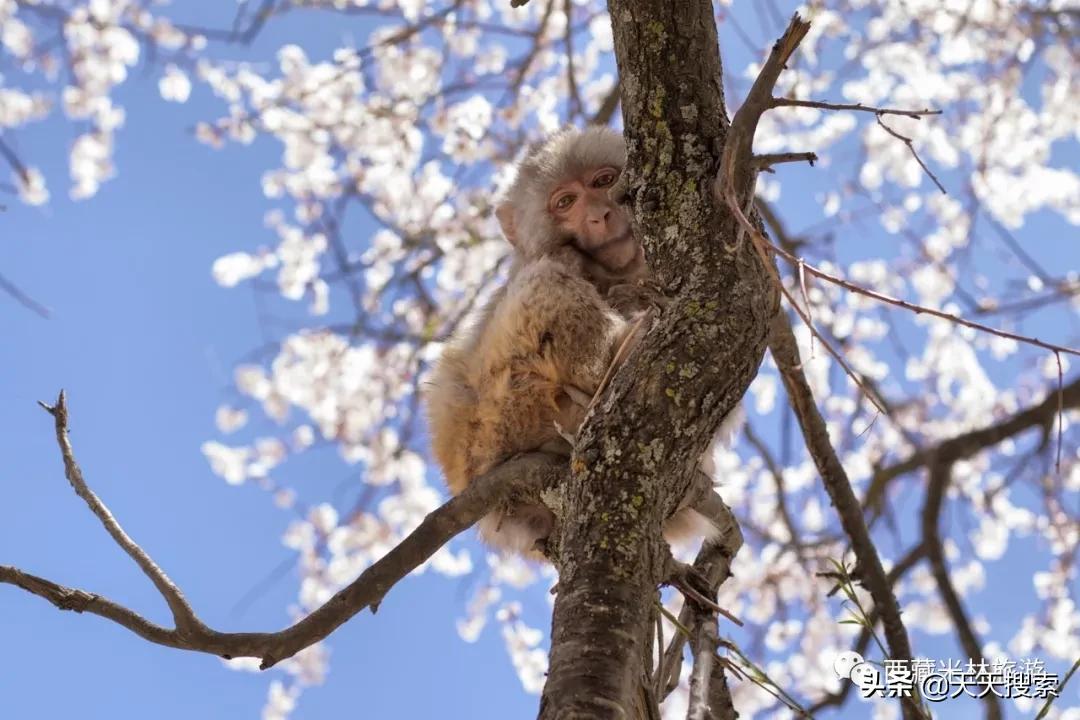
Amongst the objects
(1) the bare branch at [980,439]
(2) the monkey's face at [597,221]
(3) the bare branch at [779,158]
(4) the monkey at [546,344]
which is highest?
(1) the bare branch at [980,439]

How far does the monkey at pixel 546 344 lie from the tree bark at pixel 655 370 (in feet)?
1.74

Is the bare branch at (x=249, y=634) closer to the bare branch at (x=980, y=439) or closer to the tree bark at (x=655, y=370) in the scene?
the tree bark at (x=655, y=370)

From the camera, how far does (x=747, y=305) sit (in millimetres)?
1934

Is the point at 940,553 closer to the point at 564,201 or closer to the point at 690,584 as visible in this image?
the point at 564,201

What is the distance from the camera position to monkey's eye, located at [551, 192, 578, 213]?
3658 mm

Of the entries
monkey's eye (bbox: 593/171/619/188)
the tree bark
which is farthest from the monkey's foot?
monkey's eye (bbox: 593/171/619/188)

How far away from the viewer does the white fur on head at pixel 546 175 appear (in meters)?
3.71

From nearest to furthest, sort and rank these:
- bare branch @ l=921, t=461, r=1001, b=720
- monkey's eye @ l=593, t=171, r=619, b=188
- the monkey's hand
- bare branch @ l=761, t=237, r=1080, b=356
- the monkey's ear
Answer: bare branch @ l=761, t=237, r=1080, b=356 → the monkey's hand → monkey's eye @ l=593, t=171, r=619, b=188 → the monkey's ear → bare branch @ l=921, t=461, r=1001, b=720

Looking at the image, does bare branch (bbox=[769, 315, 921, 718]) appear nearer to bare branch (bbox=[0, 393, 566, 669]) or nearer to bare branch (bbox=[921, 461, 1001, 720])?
bare branch (bbox=[921, 461, 1001, 720])

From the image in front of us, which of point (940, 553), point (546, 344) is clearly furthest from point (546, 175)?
point (940, 553)

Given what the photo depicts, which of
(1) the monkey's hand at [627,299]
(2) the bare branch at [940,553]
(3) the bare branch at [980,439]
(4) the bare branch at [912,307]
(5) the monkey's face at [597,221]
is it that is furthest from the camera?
(3) the bare branch at [980,439]

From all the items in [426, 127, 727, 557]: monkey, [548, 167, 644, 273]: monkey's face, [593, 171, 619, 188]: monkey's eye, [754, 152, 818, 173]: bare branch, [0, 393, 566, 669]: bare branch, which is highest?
[593, 171, 619, 188]: monkey's eye

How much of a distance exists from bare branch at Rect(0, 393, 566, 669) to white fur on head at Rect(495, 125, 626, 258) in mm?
1531

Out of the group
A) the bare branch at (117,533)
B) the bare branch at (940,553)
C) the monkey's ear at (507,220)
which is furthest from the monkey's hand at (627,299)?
the bare branch at (940,553)
